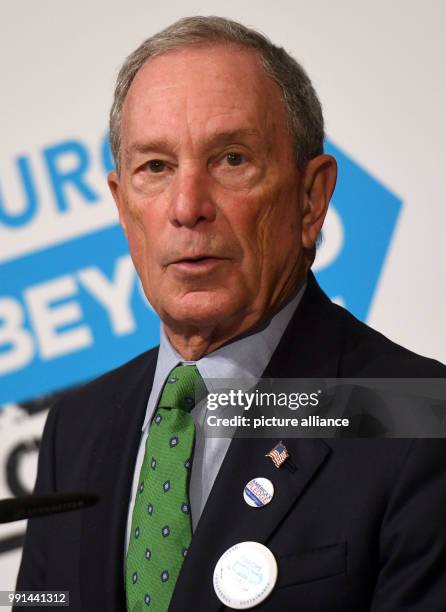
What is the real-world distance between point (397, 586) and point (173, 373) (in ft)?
1.81

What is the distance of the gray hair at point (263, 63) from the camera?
1.81 m

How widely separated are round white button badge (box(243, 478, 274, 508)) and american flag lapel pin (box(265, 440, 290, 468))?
35 mm

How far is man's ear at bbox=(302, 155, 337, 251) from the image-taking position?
1900 mm

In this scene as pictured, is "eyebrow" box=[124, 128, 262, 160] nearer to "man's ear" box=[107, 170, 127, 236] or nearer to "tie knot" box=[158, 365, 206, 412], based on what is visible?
"man's ear" box=[107, 170, 127, 236]

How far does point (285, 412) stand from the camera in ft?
5.74

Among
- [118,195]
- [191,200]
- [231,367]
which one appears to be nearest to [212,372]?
[231,367]

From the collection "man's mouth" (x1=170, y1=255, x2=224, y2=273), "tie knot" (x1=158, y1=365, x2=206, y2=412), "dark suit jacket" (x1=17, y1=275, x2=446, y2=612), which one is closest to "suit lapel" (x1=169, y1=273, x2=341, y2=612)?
"dark suit jacket" (x1=17, y1=275, x2=446, y2=612)

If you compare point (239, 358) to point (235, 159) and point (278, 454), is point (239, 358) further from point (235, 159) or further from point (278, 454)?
point (235, 159)

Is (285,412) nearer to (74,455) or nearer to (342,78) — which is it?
(74,455)

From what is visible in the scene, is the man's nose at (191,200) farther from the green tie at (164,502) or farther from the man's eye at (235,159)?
the green tie at (164,502)

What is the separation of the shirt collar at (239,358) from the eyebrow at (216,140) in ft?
1.07

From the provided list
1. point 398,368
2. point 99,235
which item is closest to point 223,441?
point 398,368

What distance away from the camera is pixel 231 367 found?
1.80 metres

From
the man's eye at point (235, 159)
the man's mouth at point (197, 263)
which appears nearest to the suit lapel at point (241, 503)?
the man's mouth at point (197, 263)
